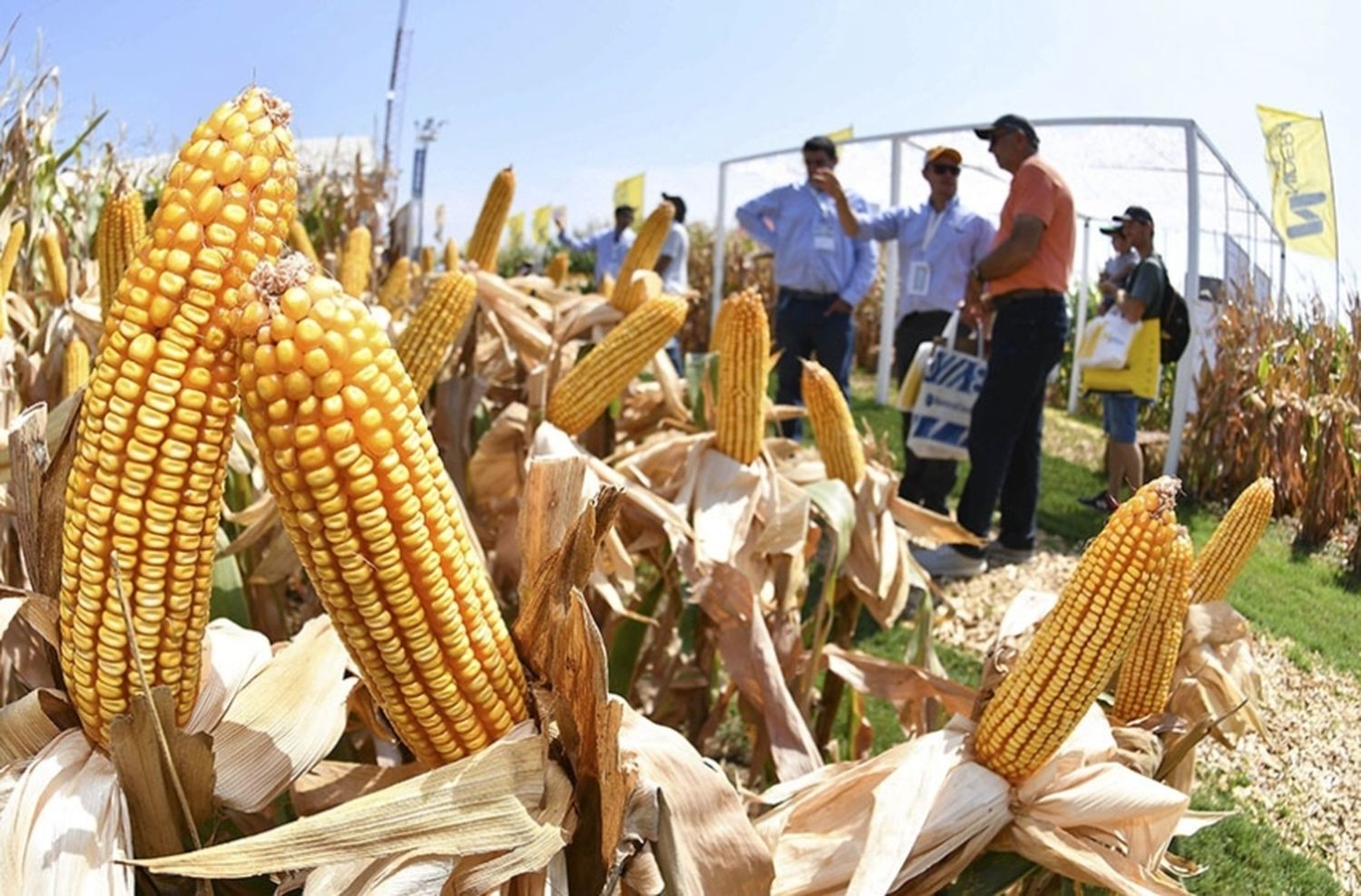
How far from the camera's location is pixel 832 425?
8.42ft

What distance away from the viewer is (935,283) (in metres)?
6.45

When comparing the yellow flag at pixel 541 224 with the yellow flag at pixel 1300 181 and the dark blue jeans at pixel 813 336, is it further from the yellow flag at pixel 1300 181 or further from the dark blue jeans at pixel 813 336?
the yellow flag at pixel 1300 181

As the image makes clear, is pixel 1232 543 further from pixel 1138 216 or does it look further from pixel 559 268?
pixel 559 268

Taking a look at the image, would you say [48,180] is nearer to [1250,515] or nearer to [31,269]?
[31,269]

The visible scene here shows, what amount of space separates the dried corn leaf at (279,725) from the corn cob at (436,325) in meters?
1.19

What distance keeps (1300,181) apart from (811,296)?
3597 mm

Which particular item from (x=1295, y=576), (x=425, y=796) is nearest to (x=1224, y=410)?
(x=1295, y=576)

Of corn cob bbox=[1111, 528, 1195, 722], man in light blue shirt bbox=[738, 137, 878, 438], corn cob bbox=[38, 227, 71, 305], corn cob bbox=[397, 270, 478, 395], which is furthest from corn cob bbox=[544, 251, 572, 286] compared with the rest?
corn cob bbox=[1111, 528, 1195, 722]

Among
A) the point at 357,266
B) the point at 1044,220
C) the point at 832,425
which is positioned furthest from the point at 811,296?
the point at 832,425

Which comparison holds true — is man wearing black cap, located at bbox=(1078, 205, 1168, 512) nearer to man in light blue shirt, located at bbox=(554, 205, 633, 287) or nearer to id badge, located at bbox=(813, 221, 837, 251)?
id badge, located at bbox=(813, 221, 837, 251)

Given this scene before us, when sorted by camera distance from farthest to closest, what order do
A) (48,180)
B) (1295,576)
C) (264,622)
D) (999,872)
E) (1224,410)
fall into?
(1224,410), (48,180), (264,622), (1295,576), (999,872)

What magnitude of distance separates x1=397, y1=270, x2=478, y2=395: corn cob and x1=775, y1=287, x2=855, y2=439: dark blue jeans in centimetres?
460

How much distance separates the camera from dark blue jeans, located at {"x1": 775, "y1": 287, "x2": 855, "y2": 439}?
682cm

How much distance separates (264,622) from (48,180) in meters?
1.69
